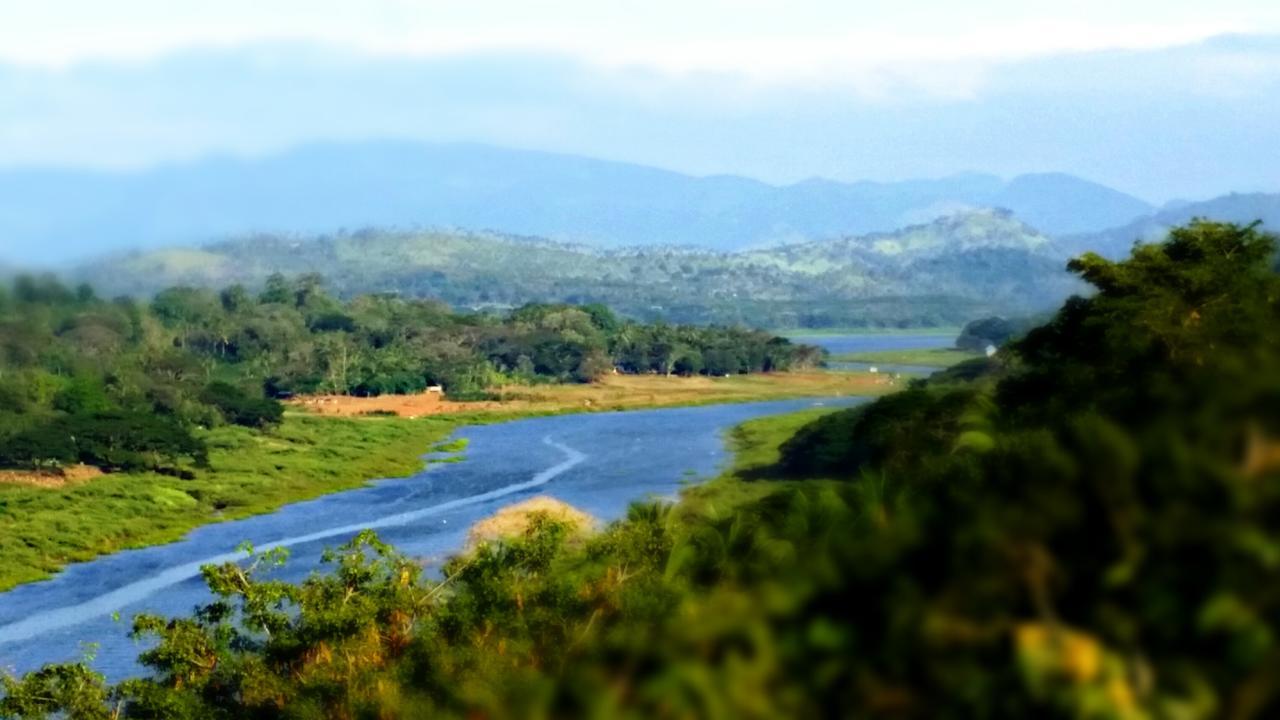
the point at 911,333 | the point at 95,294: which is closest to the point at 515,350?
the point at 95,294

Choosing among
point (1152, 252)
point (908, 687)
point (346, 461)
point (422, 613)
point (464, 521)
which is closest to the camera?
point (908, 687)

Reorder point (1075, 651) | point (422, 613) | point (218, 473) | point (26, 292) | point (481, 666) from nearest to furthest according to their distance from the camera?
point (1075, 651), point (481, 666), point (422, 613), point (218, 473), point (26, 292)

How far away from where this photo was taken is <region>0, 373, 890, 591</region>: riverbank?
5209 cm

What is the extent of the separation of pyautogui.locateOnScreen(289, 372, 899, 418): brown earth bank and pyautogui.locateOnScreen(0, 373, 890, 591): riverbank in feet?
0.66

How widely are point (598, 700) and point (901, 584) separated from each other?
88 centimetres

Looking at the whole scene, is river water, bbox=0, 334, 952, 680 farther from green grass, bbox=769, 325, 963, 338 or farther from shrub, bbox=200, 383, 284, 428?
green grass, bbox=769, 325, 963, 338

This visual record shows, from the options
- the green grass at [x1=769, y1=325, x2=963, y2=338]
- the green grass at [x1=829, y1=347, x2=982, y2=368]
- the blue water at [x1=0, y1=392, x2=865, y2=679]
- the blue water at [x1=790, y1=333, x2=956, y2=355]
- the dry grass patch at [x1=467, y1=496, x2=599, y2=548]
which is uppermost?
the green grass at [x1=769, y1=325, x2=963, y2=338]

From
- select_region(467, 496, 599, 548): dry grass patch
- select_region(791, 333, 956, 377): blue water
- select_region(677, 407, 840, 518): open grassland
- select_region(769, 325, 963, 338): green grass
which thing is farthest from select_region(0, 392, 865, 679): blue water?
select_region(769, 325, 963, 338): green grass

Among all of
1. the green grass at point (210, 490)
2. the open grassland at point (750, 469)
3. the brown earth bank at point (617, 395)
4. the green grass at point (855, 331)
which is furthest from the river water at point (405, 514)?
the green grass at point (855, 331)

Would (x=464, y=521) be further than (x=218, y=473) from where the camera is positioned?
No

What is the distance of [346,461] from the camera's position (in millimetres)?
71750

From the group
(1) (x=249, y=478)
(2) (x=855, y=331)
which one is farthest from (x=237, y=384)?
(2) (x=855, y=331)

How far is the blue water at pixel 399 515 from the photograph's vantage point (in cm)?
3941

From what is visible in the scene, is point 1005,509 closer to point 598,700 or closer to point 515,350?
point 598,700
